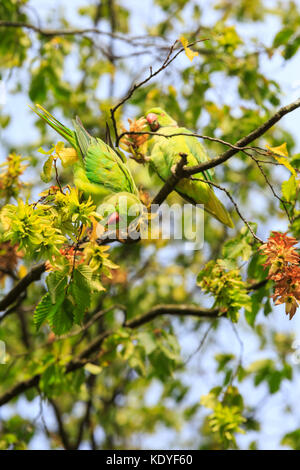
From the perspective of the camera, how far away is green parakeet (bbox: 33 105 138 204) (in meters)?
2.44

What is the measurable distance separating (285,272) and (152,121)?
1609 mm

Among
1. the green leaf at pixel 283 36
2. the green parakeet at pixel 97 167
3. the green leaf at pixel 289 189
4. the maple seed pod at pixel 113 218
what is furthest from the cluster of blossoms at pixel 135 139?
the green leaf at pixel 283 36

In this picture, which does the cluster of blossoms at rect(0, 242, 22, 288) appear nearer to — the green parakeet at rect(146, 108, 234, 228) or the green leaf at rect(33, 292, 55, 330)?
the green parakeet at rect(146, 108, 234, 228)

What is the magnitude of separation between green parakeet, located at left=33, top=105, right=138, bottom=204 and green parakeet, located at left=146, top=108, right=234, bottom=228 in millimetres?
525

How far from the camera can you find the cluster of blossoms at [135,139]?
2.67 m

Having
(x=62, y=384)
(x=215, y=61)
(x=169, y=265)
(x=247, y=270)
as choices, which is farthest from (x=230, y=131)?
(x=169, y=265)

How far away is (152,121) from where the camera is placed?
3090 millimetres

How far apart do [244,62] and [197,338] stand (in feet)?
10.7

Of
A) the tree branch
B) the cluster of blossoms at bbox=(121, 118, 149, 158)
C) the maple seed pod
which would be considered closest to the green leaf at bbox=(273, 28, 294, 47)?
the cluster of blossoms at bbox=(121, 118, 149, 158)

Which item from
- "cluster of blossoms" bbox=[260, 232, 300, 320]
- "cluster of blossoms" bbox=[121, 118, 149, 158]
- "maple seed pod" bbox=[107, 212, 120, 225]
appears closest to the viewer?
"cluster of blossoms" bbox=[260, 232, 300, 320]

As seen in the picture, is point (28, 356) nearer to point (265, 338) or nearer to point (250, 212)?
Answer: point (265, 338)

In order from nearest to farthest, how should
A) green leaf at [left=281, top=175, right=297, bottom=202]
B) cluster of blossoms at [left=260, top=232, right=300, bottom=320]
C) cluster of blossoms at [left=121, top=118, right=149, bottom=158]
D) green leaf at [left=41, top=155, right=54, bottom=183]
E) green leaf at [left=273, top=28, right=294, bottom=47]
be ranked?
1. cluster of blossoms at [left=260, top=232, right=300, bottom=320]
2. green leaf at [left=41, top=155, right=54, bottom=183]
3. green leaf at [left=281, top=175, right=297, bottom=202]
4. cluster of blossoms at [left=121, top=118, right=149, bottom=158]
5. green leaf at [left=273, top=28, right=294, bottom=47]

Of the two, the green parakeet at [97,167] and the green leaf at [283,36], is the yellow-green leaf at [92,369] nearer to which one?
the green parakeet at [97,167]

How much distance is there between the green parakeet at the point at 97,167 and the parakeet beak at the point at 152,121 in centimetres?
59
